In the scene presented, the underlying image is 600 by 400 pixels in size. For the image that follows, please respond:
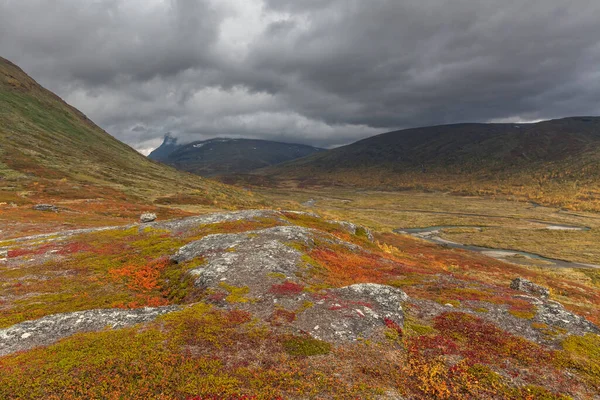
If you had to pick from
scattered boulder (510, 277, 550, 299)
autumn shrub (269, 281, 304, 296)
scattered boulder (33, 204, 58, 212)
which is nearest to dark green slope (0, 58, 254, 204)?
scattered boulder (33, 204, 58, 212)

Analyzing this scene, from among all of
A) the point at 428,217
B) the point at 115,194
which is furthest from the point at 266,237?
the point at 428,217

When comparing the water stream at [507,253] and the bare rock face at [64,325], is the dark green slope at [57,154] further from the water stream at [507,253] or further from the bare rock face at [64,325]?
the bare rock face at [64,325]

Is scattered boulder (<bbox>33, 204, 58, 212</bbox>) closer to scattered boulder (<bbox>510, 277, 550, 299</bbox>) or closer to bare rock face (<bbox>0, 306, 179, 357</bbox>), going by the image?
bare rock face (<bbox>0, 306, 179, 357</bbox>)

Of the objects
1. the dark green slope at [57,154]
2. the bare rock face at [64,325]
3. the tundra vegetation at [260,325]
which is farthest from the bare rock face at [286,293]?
the dark green slope at [57,154]

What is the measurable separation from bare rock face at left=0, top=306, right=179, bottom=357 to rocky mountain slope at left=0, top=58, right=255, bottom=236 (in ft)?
128

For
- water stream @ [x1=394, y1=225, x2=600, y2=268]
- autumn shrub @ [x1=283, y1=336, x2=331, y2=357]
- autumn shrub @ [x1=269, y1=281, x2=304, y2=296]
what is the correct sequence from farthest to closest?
water stream @ [x1=394, y1=225, x2=600, y2=268] < autumn shrub @ [x1=269, y1=281, x2=304, y2=296] < autumn shrub @ [x1=283, y1=336, x2=331, y2=357]

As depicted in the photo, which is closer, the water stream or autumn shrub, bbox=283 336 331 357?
autumn shrub, bbox=283 336 331 357

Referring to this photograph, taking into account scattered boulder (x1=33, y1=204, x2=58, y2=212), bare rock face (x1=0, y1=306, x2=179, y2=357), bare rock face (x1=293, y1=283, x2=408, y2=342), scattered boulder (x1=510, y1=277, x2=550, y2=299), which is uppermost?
scattered boulder (x1=33, y1=204, x2=58, y2=212)

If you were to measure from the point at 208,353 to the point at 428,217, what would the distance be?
143 meters

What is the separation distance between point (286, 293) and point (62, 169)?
119 meters

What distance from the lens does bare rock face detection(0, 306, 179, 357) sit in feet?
39.8

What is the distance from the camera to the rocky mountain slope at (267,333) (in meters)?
10.0

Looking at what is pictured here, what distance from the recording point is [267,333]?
13.1 meters

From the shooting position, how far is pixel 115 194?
84562 mm
